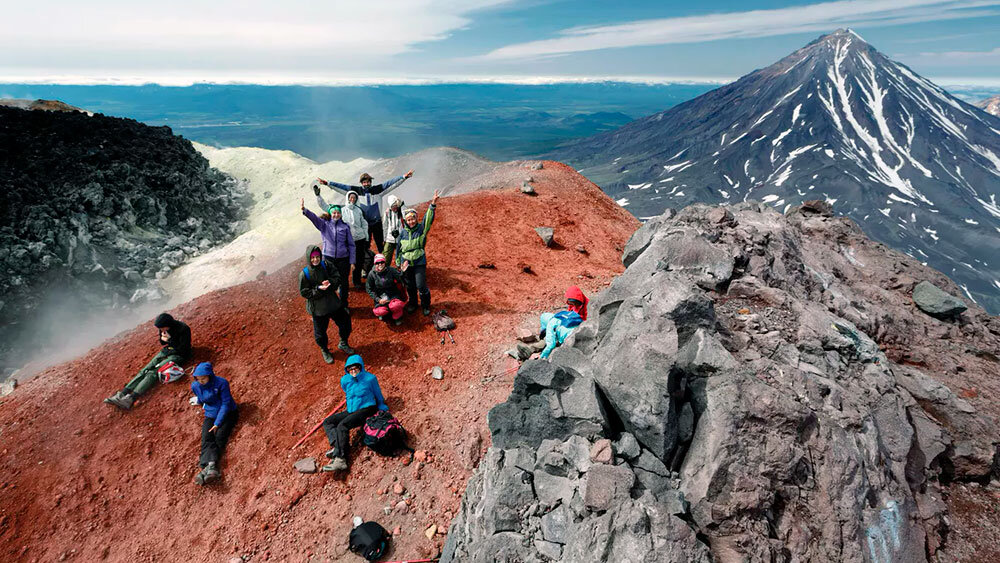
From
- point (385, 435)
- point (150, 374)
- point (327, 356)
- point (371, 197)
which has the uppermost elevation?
point (371, 197)

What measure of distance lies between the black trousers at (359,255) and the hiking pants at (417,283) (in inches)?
62.5

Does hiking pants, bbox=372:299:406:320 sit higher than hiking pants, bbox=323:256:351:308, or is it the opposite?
hiking pants, bbox=323:256:351:308

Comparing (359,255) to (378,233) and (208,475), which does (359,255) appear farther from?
(208,475)

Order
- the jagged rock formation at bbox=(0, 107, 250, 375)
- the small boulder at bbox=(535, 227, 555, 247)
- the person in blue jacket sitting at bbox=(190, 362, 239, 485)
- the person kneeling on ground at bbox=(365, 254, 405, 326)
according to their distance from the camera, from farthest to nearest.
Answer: the jagged rock formation at bbox=(0, 107, 250, 375)
the small boulder at bbox=(535, 227, 555, 247)
the person kneeling on ground at bbox=(365, 254, 405, 326)
the person in blue jacket sitting at bbox=(190, 362, 239, 485)

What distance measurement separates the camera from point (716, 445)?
5328 millimetres

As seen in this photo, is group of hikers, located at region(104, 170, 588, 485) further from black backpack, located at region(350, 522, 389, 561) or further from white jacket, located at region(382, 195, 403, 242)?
black backpack, located at region(350, 522, 389, 561)

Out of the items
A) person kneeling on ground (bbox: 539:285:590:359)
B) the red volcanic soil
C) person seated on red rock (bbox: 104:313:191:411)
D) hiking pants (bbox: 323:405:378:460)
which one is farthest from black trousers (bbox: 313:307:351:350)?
person kneeling on ground (bbox: 539:285:590:359)

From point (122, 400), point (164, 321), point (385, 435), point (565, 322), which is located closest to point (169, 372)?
point (122, 400)

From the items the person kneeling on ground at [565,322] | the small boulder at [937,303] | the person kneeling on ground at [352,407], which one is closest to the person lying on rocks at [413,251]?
the person kneeling on ground at [352,407]

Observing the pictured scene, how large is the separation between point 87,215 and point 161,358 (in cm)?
3426

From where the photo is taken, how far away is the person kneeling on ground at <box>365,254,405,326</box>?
1109 cm

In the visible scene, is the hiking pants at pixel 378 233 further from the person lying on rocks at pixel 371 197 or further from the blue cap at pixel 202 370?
the blue cap at pixel 202 370

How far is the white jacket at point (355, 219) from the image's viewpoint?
11.2 m

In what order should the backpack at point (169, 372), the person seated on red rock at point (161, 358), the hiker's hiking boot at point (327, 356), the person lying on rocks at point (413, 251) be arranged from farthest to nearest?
the person lying on rocks at point (413, 251), the hiker's hiking boot at point (327, 356), the backpack at point (169, 372), the person seated on red rock at point (161, 358)
